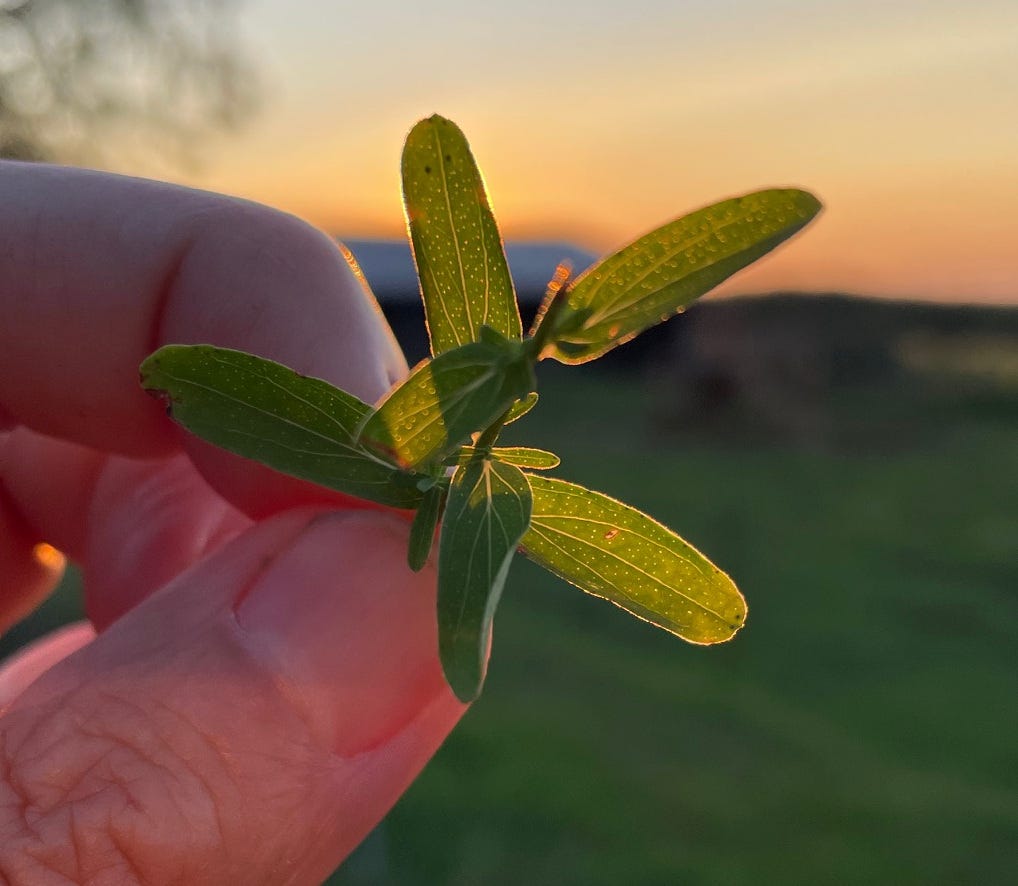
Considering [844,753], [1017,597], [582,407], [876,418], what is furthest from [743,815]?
[582,407]

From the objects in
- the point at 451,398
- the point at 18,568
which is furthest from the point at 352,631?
the point at 18,568

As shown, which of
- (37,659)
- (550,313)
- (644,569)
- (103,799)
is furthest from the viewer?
(37,659)

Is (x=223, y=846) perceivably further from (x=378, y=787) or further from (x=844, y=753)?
(x=844, y=753)

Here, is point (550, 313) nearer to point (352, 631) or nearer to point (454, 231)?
point (454, 231)

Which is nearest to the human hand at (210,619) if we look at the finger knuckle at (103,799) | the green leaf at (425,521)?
the finger knuckle at (103,799)

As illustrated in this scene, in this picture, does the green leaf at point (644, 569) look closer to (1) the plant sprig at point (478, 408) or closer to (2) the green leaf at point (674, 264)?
(1) the plant sprig at point (478, 408)

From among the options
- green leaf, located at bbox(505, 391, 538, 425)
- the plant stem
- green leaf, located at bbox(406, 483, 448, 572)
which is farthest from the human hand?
the plant stem
